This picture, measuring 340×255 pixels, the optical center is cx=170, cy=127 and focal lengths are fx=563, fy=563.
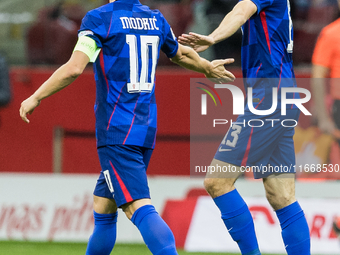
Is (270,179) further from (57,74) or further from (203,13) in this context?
(203,13)

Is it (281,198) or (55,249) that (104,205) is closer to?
(281,198)

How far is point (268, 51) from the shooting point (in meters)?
3.38

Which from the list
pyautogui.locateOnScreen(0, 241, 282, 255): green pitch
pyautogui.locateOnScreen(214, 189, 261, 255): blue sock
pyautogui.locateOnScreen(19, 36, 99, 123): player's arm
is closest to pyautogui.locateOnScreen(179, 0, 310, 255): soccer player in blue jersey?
pyautogui.locateOnScreen(214, 189, 261, 255): blue sock

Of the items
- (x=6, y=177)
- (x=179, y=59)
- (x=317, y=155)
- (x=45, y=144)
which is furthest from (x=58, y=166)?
(x=179, y=59)

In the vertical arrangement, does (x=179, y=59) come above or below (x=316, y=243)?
above

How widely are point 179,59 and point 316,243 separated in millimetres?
2466

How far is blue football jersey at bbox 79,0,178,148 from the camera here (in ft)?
9.66

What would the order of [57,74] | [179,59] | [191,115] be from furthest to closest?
1. [191,115]
2. [179,59]
3. [57,74]

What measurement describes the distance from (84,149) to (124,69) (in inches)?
163

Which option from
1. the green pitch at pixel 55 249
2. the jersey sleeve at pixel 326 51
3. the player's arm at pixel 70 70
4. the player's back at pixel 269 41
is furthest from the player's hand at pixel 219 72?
the green pitch at pixel 55 249

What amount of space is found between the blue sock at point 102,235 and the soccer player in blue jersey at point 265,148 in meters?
0.63

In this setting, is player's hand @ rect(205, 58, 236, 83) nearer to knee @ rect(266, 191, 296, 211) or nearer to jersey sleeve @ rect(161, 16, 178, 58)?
jersey sleeve @ rect(161, 16, 178, 58)

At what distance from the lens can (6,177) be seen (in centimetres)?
569

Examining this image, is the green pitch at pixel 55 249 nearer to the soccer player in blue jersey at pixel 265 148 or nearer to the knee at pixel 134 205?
the soccer player in blue jersey at pixel 265 148
